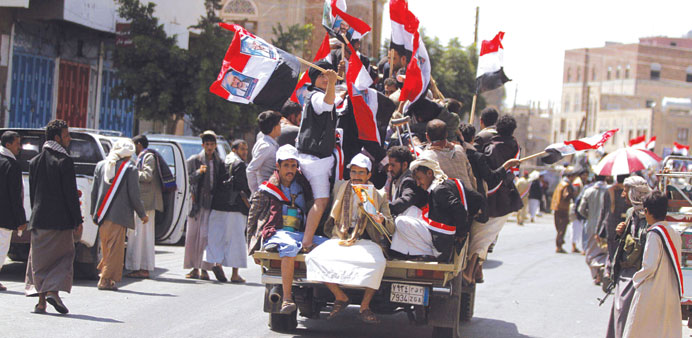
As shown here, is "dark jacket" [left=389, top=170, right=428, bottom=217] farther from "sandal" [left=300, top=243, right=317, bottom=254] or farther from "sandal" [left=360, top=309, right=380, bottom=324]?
"sandal" [left=360, top=309, right=380, bottom=324]

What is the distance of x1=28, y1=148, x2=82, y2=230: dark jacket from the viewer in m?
8.68

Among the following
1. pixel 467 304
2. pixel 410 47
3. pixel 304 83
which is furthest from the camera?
pixel 410 47

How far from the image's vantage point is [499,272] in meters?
15.9

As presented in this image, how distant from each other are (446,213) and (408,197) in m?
0.37

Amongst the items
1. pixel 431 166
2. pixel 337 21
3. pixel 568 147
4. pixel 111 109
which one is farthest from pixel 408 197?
pixel 111 109

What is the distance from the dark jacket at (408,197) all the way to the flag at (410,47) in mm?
1383

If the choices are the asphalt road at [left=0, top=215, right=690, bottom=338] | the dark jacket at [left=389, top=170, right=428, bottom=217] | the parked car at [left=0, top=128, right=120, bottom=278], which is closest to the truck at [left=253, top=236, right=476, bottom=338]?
the dark jacket at [left=389, top=170, right=428, bottom=217]

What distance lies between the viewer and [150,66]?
23.4m

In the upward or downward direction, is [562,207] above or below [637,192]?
below

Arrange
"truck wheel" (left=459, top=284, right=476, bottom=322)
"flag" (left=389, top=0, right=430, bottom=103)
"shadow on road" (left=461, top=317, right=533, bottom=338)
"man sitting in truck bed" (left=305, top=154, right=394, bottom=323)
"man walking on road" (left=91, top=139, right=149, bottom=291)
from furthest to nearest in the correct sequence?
"man walking on road" (left=91, top=139, right=149, bottom=291), "truck wheel" (left=459, top=284, right=476, bottom=322), "shadow on road" (left=461, top=317, right=533, bottom=338), "flag" (left=389, top=0, right=430, bottom=103), "man sitting in truck bed" (left=305, top=154, right=394, bottom=323)

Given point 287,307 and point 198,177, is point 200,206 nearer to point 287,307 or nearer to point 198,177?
point 198,177

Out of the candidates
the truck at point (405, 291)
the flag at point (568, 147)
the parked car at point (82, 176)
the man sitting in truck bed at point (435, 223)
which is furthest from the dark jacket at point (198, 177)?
the man sitting in truck bed at point (435, 223)

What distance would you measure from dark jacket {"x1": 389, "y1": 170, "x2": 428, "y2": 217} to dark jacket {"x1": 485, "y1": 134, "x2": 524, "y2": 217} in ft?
5.58

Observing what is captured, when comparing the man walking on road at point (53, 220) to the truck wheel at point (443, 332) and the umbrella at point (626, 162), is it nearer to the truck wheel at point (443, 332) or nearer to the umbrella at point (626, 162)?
the truck wheel at point (443, 332)
